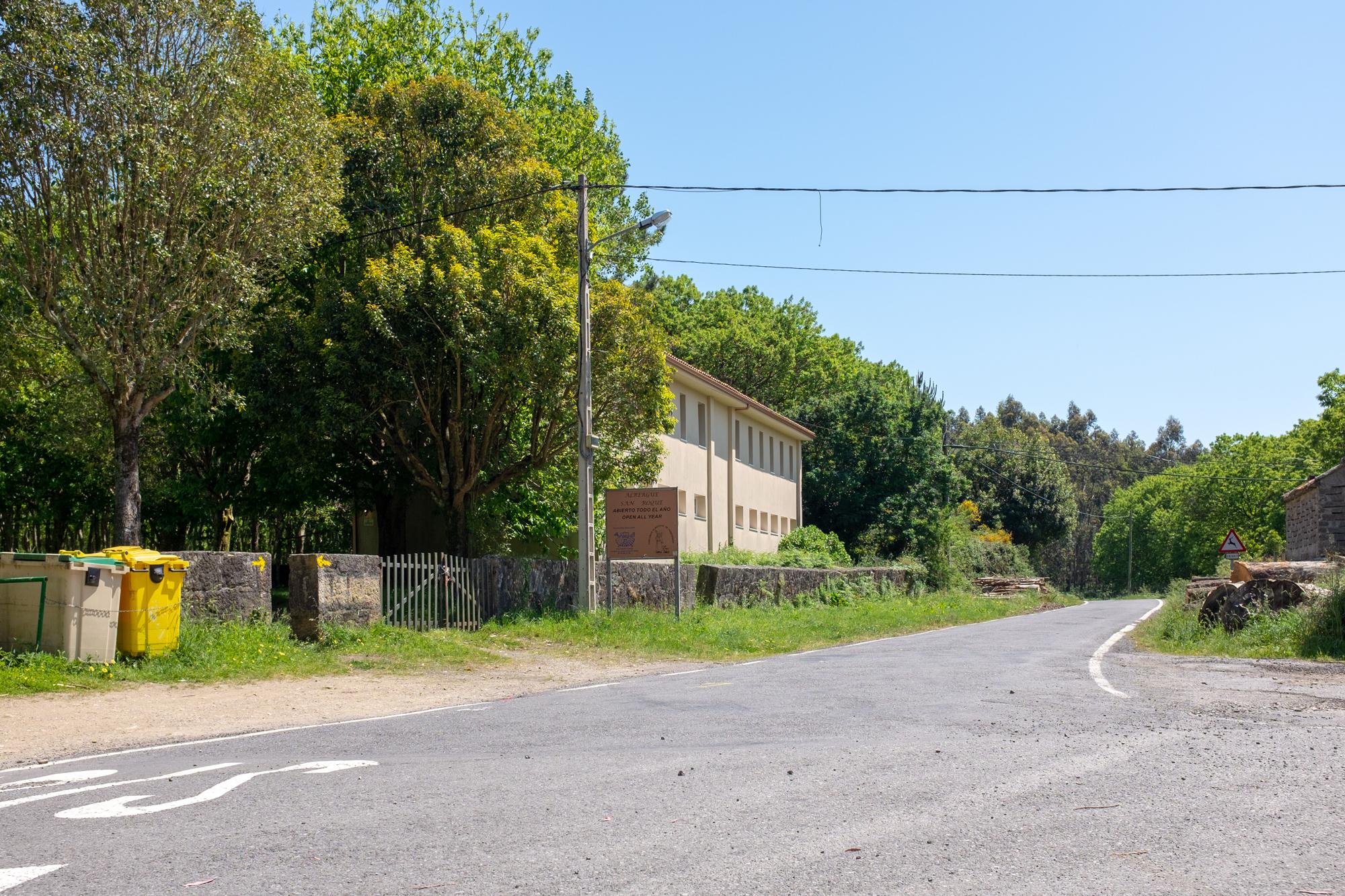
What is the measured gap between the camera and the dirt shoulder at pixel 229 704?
9.85 meters

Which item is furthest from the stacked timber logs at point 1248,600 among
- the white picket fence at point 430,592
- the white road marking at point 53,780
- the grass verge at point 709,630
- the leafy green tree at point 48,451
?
the leafy green tree at point 48,451

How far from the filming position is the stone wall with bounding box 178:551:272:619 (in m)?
15.4

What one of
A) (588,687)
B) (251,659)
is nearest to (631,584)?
(251,659)

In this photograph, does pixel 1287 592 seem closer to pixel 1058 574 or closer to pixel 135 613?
pixel 135 613

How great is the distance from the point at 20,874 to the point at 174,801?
1530 mm

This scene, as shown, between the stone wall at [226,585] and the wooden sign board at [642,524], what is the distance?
7663 millimetres

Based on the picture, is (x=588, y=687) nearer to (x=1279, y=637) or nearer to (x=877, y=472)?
(x=1279, y=637)

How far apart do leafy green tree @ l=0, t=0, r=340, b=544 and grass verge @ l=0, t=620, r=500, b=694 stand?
5953 mm

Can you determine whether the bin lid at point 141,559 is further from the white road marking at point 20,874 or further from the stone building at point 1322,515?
the stone building at point 1322,515

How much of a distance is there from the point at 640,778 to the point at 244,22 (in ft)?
59.5

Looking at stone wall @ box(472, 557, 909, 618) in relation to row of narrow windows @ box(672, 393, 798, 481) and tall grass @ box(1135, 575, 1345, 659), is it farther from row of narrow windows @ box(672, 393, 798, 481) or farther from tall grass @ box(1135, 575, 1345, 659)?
tall grass @ box(1135, 575, 1345, 659)

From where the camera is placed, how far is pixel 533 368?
22203 millimetres

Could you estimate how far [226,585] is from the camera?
15.8 meters

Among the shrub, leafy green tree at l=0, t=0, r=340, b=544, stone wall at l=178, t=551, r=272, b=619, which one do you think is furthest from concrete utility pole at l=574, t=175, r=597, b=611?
the shrub
